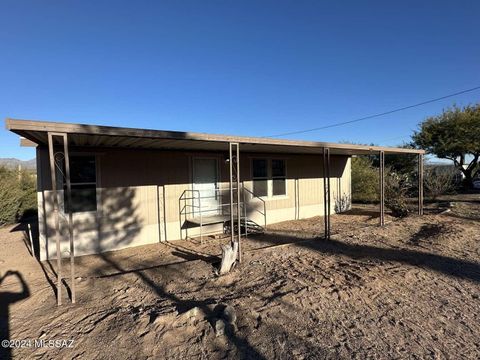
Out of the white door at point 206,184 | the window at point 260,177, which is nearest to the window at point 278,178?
the window at point 260,177

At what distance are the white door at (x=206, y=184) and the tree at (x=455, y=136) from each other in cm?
1856

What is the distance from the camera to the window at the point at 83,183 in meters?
6.91

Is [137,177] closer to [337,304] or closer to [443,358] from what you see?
[337,304]

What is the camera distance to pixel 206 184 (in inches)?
345

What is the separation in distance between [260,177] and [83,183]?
532cm

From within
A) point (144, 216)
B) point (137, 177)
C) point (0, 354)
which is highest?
point (137, 177)

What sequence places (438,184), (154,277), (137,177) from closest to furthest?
1. (154,277)
2. (137,177)
3. (438,184)

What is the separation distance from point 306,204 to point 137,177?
6.44m

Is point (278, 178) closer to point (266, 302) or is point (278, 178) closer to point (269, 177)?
point (269, 177)

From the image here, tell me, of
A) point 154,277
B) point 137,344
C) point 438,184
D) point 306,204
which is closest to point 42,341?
point 137,344

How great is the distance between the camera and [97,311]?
12.6 ft

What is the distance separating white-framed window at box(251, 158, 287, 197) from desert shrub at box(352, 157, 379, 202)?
6.55 m

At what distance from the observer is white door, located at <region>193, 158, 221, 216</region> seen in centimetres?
856

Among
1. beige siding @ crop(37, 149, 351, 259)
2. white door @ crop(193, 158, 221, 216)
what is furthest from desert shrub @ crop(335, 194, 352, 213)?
white door @ crop(193, 158, 221, 216)
